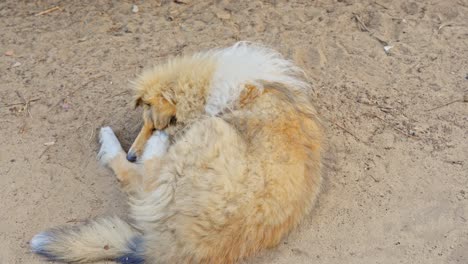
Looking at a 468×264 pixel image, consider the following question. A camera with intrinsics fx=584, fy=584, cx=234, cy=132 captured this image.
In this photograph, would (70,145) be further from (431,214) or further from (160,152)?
(431,214)

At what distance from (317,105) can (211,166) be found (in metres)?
1.76

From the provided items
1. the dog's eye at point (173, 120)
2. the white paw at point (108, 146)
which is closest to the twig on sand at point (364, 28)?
the dog's eye at point (173, 120)

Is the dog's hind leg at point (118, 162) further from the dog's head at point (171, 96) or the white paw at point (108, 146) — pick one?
the dog's head at point (171, 96)

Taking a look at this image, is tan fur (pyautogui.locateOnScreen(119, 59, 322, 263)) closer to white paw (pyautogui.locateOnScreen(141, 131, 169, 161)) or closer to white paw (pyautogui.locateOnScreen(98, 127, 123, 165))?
white paw (pyautogui.locateOnScreen(141, 131, 169, 161))

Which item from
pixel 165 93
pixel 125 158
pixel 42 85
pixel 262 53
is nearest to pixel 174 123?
pixel 165 93

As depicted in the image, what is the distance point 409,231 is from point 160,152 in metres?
2.07

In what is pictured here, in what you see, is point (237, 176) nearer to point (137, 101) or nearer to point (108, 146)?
point (137, 101)

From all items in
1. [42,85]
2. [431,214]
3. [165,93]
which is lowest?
[431,214]

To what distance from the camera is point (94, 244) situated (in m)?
4.24

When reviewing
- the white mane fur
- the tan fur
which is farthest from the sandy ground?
the white mane fur

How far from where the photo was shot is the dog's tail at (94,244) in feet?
13.8

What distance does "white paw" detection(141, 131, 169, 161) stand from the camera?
482 centimetres

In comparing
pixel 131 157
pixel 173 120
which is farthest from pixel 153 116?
pixel 131 157

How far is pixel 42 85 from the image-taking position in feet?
20.0
